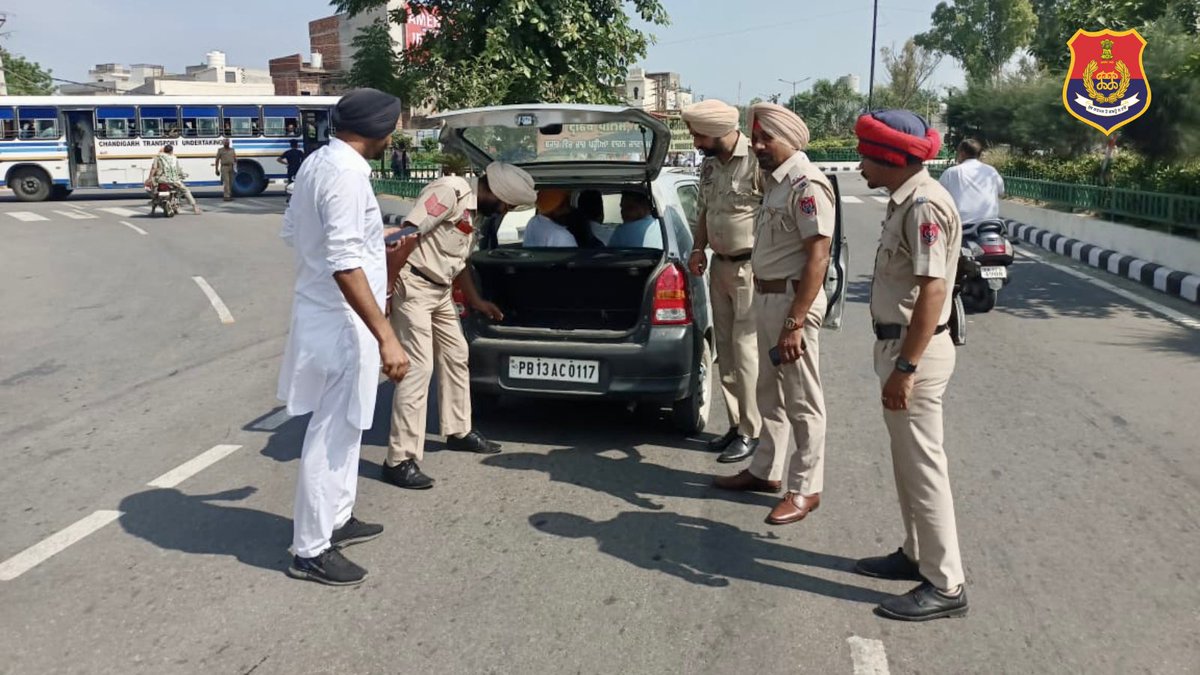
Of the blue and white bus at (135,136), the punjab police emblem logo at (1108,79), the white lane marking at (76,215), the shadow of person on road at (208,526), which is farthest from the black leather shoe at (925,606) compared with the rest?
the blue and white bus at (135,136)

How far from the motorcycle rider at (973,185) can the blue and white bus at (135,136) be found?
946 inches

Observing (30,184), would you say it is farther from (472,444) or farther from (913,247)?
(913,247)

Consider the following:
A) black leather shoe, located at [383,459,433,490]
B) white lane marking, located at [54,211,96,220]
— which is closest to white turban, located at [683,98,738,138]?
black leather shoe, located at [383,459,433,490]

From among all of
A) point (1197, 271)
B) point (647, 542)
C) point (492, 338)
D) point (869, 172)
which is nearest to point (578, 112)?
point (492, 338)

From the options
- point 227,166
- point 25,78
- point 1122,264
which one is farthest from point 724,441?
point 25,78

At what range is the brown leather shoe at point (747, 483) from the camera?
4887 mm

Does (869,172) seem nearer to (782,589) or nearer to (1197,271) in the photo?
(782,589)

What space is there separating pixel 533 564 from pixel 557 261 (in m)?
2.22

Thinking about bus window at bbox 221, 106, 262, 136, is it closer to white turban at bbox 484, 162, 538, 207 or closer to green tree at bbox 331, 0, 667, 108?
green tree at bbox 331, 0, 667, 108

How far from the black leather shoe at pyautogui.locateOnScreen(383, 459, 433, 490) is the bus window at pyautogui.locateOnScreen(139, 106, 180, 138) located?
27344mm

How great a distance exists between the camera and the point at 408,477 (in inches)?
196

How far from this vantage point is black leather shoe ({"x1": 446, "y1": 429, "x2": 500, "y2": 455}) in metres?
5.56

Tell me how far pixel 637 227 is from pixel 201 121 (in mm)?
26943

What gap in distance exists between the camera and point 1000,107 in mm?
26859
